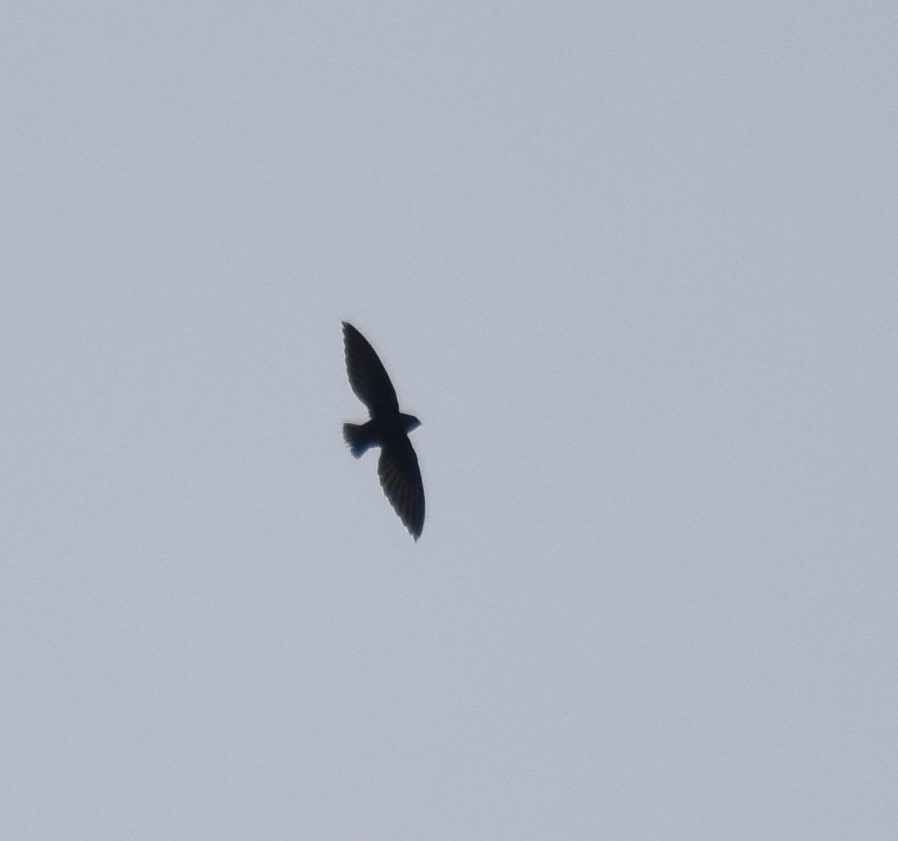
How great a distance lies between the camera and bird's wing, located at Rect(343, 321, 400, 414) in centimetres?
1512

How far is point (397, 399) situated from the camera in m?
15.3

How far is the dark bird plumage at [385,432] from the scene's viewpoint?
49.7 feet

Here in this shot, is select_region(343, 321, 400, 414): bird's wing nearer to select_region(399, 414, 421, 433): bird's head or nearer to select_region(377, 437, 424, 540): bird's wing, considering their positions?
select_region(399, 414, 421, 433): bird's head

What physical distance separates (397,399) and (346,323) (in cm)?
70

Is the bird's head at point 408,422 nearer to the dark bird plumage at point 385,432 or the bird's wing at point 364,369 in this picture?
the dark bird plumage at point 385,432

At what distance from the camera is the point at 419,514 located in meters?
15.8

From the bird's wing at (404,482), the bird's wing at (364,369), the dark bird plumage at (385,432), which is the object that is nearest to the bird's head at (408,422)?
the dark bird plumage at (385,432)

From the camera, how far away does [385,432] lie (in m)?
15.3

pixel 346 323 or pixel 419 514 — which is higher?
pixel 346 323

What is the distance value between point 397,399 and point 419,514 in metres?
1.01

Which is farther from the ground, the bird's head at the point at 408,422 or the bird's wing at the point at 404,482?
the bird's head at the point at 408,422

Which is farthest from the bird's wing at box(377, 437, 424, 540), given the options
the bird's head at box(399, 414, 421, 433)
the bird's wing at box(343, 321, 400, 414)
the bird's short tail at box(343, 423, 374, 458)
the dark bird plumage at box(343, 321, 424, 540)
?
the bird's wing at box(343, 321, 400, 414)

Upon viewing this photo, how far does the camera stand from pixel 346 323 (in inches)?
603

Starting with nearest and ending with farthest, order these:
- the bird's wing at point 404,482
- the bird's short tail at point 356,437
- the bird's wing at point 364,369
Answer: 1. the bird's wing at point 364,369
2. the bird's short tail at point 356,437
3. the bird's wing at point 404,482
